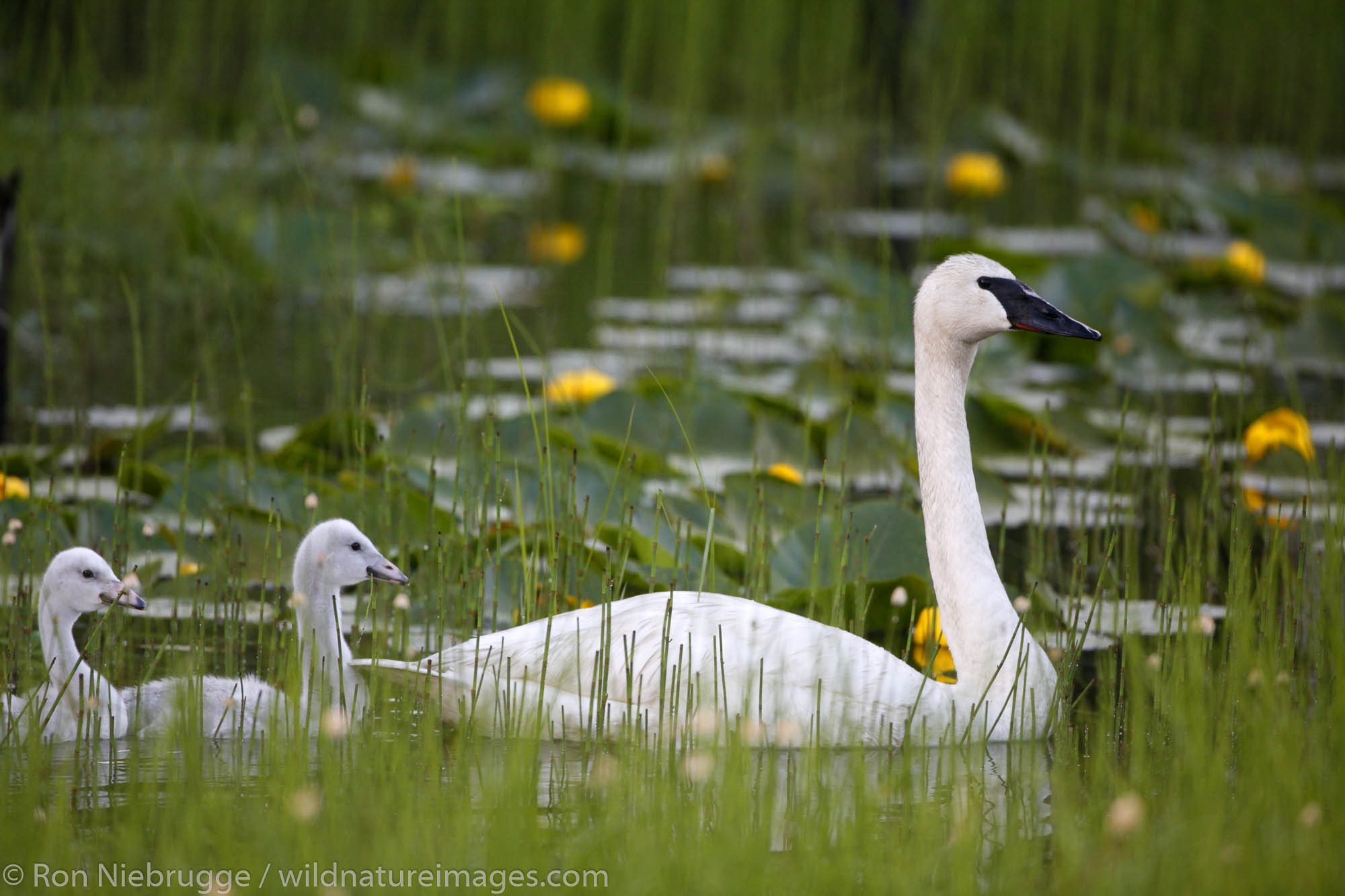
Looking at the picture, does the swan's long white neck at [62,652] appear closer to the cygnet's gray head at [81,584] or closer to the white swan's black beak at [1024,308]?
the cygnet's gray head at [81,584]

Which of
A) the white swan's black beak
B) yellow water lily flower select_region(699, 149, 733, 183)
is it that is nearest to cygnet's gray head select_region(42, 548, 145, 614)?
the white swan's black beak

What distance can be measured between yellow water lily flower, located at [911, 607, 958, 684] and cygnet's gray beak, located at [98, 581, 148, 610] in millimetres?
1943

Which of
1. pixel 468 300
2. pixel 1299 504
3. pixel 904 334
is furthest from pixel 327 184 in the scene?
pixel 1299 504

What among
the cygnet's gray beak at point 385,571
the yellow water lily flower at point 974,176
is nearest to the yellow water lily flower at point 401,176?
the yellow water lily flower at point 974,176

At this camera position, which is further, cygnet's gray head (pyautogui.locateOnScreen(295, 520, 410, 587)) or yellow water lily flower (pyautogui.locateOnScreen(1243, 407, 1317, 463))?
yellow water lily flower (pyautogui.locateOnScreen(1243, 407, 1317, 463))

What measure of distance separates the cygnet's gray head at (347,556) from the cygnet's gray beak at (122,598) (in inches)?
14.1

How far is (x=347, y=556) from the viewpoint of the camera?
3881 mm

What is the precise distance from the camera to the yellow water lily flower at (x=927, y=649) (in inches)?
179

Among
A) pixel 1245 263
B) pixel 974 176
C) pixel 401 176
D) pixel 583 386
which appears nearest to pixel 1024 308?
pixel 583 386

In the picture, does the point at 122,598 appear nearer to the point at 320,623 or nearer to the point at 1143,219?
the point at 320,623

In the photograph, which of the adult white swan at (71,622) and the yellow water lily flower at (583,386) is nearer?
the adult white swan at (71,622)

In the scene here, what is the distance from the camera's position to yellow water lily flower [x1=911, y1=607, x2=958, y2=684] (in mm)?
4543

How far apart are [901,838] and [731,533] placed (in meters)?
2.13

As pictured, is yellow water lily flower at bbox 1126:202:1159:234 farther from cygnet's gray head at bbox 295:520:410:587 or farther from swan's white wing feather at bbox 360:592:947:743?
cygnet's gray head at bbox 295:520:410:587
